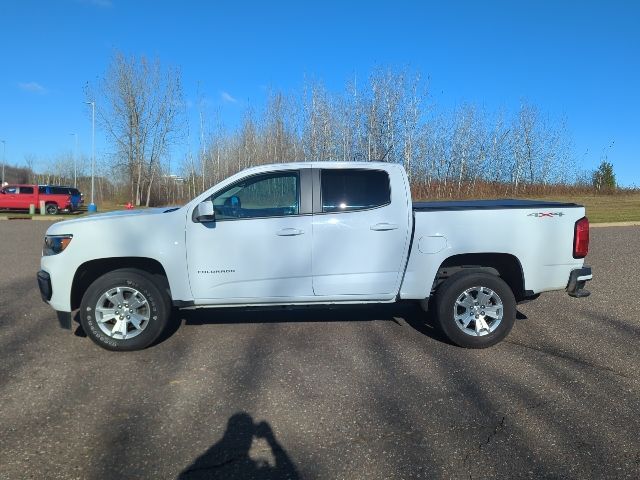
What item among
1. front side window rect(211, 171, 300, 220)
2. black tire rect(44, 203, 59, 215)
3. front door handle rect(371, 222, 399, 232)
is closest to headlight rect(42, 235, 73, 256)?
front side window rect(211, 171, 300, 220)

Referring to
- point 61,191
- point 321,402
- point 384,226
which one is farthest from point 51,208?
point 321,402

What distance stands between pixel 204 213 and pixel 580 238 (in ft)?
12.4

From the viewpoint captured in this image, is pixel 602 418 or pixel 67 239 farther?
pixel 67 239

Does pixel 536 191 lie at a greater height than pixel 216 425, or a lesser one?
greater

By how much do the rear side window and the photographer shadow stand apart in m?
2.42

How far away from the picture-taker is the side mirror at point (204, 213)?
499 cm

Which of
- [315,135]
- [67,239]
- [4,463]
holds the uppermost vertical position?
[315,135]

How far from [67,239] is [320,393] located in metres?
2.90

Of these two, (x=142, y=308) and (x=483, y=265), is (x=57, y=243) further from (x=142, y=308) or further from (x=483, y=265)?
(x=483, y=265)

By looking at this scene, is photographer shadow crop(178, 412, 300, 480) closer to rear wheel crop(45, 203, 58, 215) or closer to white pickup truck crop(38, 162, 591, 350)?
white pickup truck crop(38, 162, 591, 350)

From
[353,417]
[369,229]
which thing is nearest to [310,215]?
[369,229]

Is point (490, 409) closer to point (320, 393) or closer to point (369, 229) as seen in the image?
point (320, 393)

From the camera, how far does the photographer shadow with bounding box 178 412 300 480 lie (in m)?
3.02

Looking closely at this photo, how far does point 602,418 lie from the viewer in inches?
146
